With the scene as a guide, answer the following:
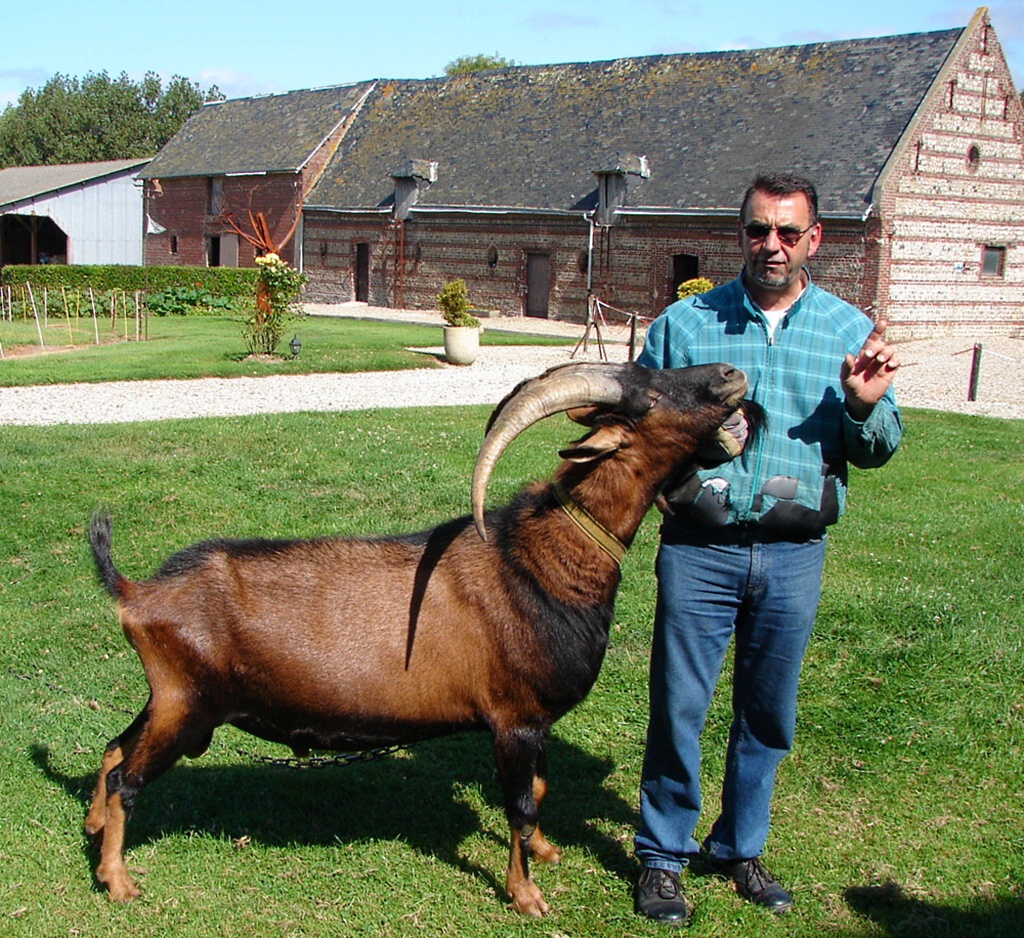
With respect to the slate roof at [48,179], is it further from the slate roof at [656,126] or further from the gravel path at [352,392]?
the gravel path at [352,392]

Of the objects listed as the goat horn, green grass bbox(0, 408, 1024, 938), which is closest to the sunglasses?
the goat horn

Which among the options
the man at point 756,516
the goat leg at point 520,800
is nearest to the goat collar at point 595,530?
the man at point 756,516

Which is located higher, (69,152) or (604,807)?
(69,152)

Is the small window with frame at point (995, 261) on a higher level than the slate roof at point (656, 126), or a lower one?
Result: lower

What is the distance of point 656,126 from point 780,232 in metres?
33.9

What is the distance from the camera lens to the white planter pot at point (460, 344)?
22.4 metres

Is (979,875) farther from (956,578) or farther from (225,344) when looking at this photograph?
(225,344)

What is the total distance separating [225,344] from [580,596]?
71.3ft

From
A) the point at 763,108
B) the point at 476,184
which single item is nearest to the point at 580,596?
the point at 763,108

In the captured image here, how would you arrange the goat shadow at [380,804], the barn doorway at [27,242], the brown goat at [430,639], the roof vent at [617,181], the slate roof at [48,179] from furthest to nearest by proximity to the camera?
the barn doorway at [27,242] → the slate roof at [48,179] → the roof vent at [617,181] → the goat shadow at [380,804] → the brown goat at [430,639]

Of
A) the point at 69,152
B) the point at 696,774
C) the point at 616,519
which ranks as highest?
the point at 69,152

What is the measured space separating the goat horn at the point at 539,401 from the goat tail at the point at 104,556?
4.77 ft

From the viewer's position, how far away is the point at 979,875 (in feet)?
14.4

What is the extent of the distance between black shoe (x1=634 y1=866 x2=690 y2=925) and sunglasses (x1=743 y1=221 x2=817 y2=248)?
230 centimetres
